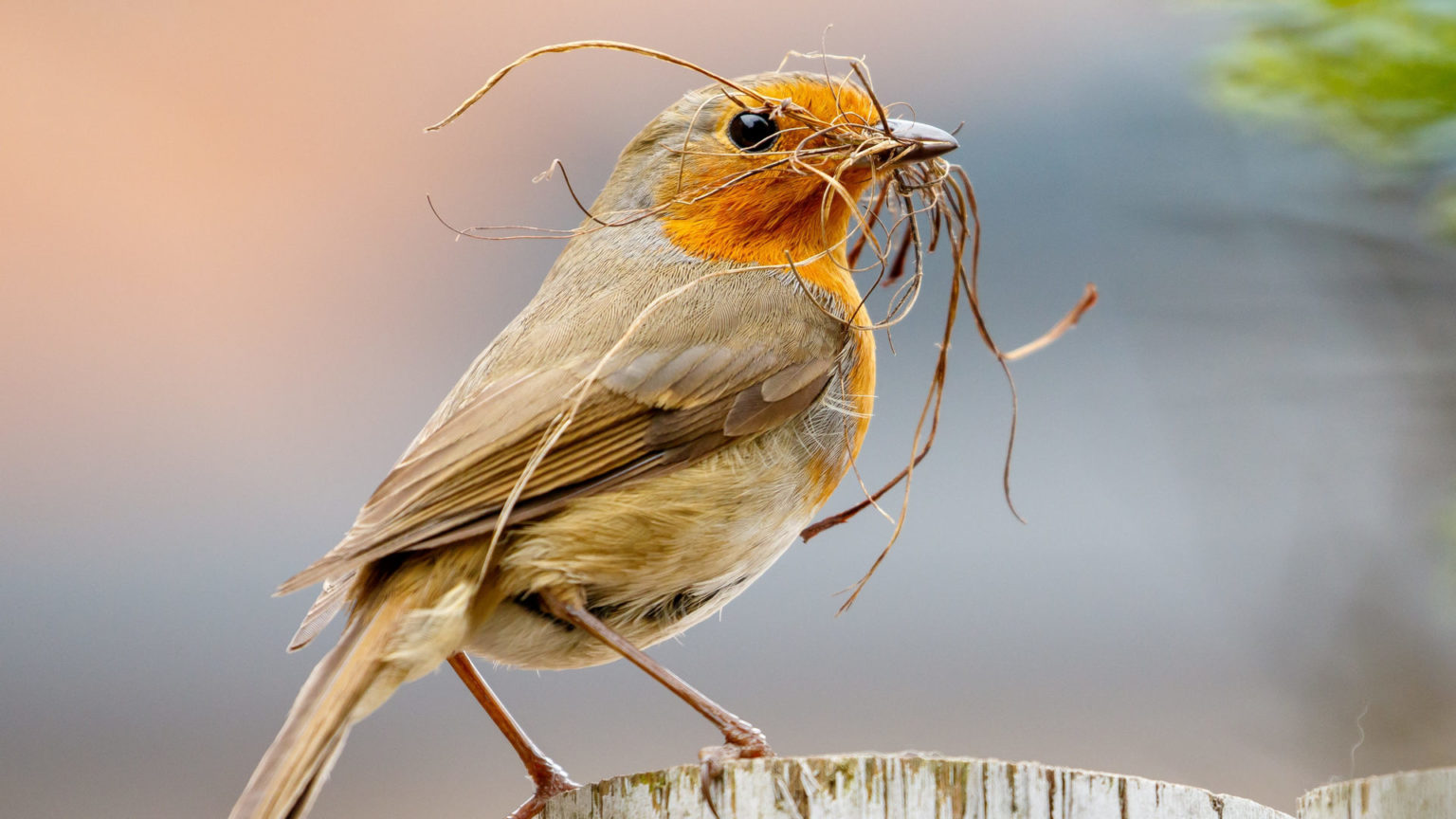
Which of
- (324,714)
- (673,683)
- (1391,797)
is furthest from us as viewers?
(673,683)

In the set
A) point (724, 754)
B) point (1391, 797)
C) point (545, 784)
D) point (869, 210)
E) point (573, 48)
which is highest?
point (573, 48)

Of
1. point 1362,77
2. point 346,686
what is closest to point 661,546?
point 346,686

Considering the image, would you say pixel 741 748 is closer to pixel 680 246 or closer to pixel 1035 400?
pixel 680 246

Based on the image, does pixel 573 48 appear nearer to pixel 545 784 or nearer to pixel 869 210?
pixel 869 210

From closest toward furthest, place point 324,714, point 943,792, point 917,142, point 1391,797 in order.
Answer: point 1391,797
point 943,792
point 324,714
point 917,142

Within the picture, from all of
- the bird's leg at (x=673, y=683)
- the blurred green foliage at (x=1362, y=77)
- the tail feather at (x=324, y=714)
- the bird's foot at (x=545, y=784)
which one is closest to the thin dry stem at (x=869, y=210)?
the bird's leg at (x=673, y=683)

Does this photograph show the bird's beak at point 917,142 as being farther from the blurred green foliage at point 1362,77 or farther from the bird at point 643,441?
the blurred green foliage at point 1362,77

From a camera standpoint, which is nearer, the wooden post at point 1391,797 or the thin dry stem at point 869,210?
Result: the wooden post at point 1391,797
